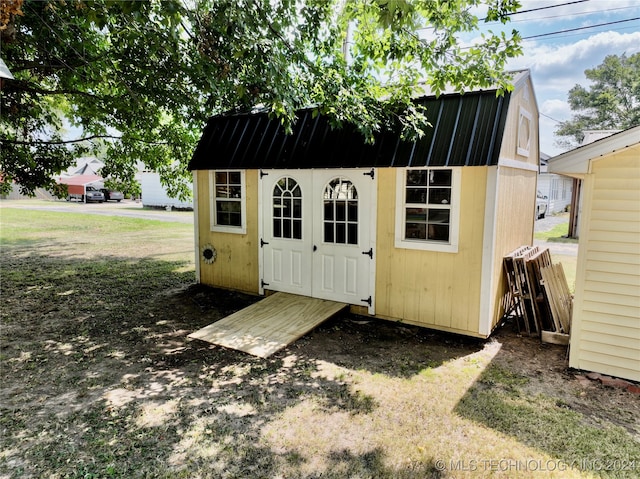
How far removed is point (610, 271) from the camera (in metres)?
3.87

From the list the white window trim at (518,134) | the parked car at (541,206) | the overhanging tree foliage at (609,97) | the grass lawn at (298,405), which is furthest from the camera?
the overhanging tree foliage at (609,97)

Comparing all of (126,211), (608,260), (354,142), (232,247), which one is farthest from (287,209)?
(126,211)

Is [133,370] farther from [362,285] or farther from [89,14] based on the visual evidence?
[89,14]

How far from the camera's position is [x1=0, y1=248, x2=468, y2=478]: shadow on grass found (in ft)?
8.84

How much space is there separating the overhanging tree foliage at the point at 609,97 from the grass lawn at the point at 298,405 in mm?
Result: 28555

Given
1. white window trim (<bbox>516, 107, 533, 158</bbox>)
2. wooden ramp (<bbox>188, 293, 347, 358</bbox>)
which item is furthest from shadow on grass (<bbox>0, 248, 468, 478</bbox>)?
white window trim (<bbox>516, 107, 533, 158</bbox>)

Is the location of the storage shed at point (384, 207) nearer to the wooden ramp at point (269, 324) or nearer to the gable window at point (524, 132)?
the gable window at point (524, 132)

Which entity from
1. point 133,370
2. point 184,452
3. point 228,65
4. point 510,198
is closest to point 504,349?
point 510,198

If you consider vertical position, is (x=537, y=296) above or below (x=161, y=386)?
above

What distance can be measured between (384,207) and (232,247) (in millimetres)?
3020

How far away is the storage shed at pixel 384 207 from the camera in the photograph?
4.83 meters

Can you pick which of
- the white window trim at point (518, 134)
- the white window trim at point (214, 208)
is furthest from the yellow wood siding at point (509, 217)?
the white window trim at point (214, 208)

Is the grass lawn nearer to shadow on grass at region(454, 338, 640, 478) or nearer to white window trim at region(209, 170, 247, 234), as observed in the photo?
shadow on grass at region(454, 338, 640, 478)

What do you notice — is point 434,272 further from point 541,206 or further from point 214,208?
point 541,206
